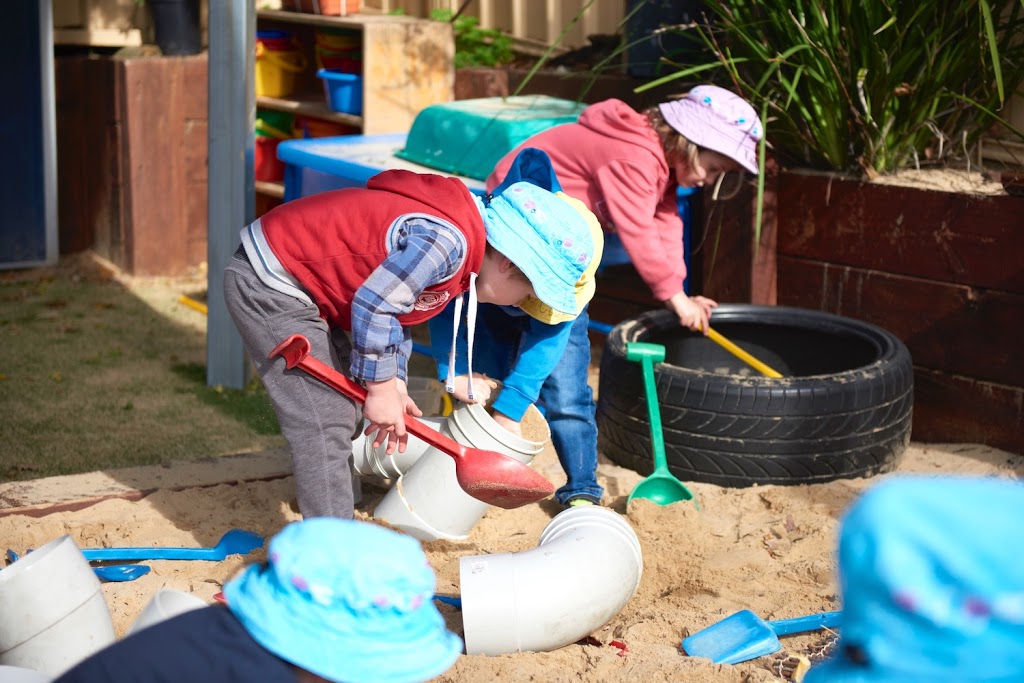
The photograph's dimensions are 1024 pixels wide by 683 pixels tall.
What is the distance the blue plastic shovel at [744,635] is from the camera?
2145 millimetres

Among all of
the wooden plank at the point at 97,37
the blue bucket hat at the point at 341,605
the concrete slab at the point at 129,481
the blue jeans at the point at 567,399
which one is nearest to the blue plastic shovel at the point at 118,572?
the concrete slab at the point at 129,481

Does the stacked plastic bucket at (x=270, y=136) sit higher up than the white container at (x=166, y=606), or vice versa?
the stacked plastic bucket at (x=270, y=136)

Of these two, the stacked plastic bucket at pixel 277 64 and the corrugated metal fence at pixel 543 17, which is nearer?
the corrugated metal fence at pixel 543 17

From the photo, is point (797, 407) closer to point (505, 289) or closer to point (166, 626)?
point (505, 289)

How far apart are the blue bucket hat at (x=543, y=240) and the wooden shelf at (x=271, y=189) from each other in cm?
356

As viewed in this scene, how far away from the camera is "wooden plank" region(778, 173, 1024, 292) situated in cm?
330

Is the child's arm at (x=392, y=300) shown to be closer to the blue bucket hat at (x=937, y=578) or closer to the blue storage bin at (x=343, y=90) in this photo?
the blue bucket hat at (x=937, y=578)

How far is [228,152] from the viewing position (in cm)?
401

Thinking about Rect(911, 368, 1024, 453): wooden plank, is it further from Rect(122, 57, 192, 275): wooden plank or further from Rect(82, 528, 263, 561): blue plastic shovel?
Rect(122, 57, 192, 275): wooden plank

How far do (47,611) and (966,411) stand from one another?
2.62 meters

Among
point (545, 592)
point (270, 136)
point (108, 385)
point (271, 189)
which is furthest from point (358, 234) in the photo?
point (270, 136)

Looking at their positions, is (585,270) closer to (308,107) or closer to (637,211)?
(637,211)

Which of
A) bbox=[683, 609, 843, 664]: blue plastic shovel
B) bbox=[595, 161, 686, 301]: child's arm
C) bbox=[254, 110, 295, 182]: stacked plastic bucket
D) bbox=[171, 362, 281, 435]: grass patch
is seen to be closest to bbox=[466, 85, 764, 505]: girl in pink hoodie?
bbox=[595, 161, 686, 301]: child's arm

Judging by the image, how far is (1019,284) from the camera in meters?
3.28
